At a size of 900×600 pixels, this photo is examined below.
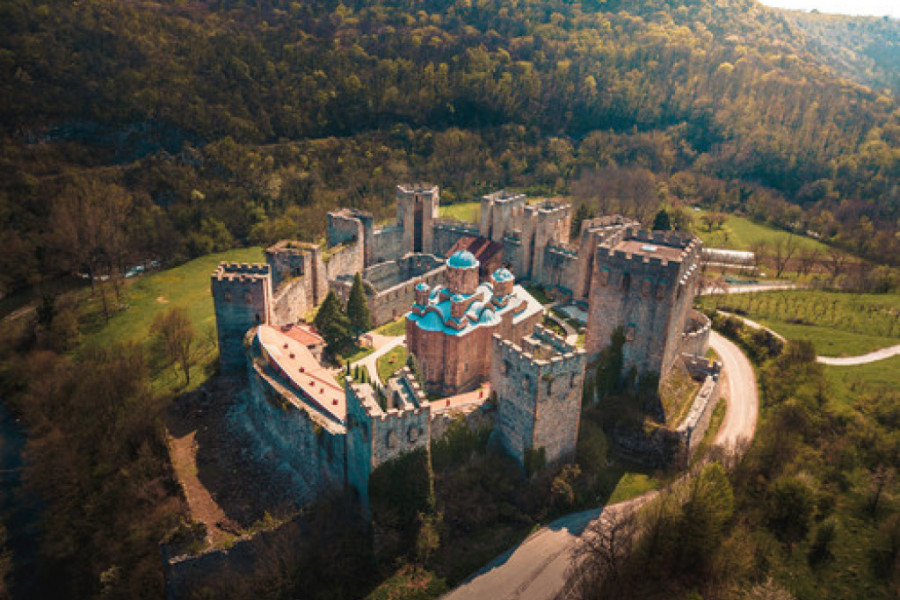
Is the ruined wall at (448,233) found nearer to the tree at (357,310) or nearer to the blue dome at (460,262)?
the tree at (357,310)

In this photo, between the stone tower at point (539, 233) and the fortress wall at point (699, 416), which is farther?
the stone tower at point (539, 233)

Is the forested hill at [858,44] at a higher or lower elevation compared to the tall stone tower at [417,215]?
higher

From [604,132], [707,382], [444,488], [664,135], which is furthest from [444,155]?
[444,488]

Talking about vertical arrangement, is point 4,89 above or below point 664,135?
above

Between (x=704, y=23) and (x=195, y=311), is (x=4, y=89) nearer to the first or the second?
(x=195, y=311)

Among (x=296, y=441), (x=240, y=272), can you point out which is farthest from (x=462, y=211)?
(x=296, y=441)

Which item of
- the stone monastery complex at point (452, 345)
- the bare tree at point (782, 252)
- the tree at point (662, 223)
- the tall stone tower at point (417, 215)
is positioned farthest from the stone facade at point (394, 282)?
the bare tree at point (782, 252)

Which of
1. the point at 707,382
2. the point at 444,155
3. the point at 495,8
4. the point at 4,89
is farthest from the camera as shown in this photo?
the point at 495,8

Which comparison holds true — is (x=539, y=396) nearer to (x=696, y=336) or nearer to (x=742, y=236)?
(x=696, y=336)
